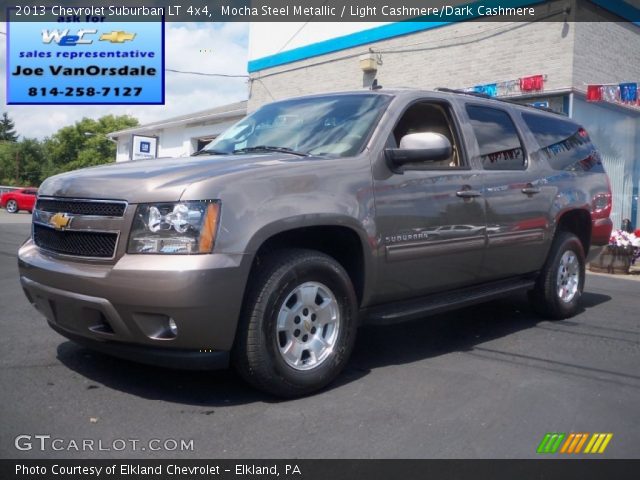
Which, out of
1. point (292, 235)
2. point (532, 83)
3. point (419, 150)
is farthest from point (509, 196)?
point (532, 83)

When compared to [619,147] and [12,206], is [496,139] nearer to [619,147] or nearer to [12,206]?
[619,147]

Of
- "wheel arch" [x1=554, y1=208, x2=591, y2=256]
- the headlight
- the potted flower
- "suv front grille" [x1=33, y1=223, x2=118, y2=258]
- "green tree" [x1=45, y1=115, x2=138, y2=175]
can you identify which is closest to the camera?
the headlight

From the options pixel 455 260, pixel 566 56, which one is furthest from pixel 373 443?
pixel 566 56

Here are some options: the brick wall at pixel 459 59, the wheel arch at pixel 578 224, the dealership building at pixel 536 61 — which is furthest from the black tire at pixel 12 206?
the wheel arch at pixel 578 224

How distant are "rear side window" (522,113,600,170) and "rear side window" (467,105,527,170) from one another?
0.39m

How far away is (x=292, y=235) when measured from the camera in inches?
155

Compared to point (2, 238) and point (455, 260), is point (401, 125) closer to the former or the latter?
point (455, 260)

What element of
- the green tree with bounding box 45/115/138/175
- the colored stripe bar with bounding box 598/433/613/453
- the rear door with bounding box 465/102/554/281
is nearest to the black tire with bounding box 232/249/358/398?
the colored stripe bar with bounding box 598/433/613/453

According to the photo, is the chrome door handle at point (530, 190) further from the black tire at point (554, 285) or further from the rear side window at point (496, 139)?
the black tire at point (554, 285)

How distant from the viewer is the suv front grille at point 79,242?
11.6ft

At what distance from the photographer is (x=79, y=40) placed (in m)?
14.0

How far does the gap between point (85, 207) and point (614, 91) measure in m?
12.0

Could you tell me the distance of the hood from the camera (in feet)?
11.4

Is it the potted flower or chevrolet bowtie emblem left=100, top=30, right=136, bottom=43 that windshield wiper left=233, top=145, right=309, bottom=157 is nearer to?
the potted flower
